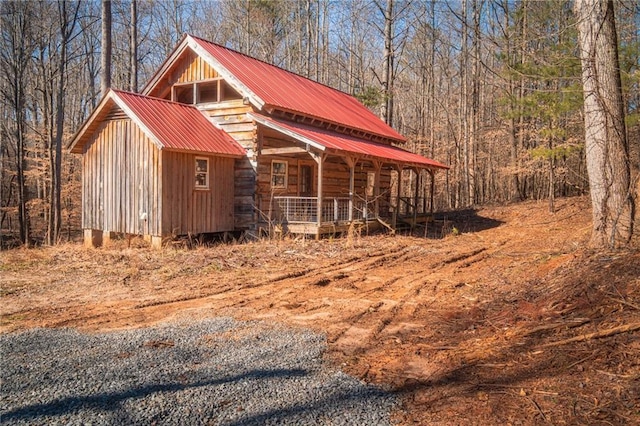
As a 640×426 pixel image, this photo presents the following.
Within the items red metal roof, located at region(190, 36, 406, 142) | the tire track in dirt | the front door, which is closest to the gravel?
the tire track in dirt

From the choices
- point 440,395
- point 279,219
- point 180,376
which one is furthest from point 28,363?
point 279,219

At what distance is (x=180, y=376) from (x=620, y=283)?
193 inches

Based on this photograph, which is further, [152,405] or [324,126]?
[324,126]

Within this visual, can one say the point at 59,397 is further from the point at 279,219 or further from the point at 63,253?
the point at 279,219

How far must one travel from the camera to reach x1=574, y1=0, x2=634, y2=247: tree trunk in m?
6.86

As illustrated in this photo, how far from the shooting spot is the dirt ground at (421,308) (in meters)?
3.68

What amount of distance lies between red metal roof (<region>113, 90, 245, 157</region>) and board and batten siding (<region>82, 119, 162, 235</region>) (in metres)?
0.54

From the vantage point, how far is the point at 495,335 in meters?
5.10

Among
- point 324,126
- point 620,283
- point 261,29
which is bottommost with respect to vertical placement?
point 620,283

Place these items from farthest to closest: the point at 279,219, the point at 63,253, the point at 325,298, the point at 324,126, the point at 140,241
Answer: the point at 324,126 → the point at 279,219 → the point at 140,241 → the point at 63,253 → the point at 325,298

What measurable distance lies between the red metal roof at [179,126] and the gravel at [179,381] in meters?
8.77

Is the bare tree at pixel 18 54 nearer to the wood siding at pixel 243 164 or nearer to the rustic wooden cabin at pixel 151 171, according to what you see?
the rustic wooden cabin at pixel 151 171

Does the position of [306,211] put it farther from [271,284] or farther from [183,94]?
[271,284]

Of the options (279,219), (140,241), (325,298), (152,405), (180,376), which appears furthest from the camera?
(279,219)
